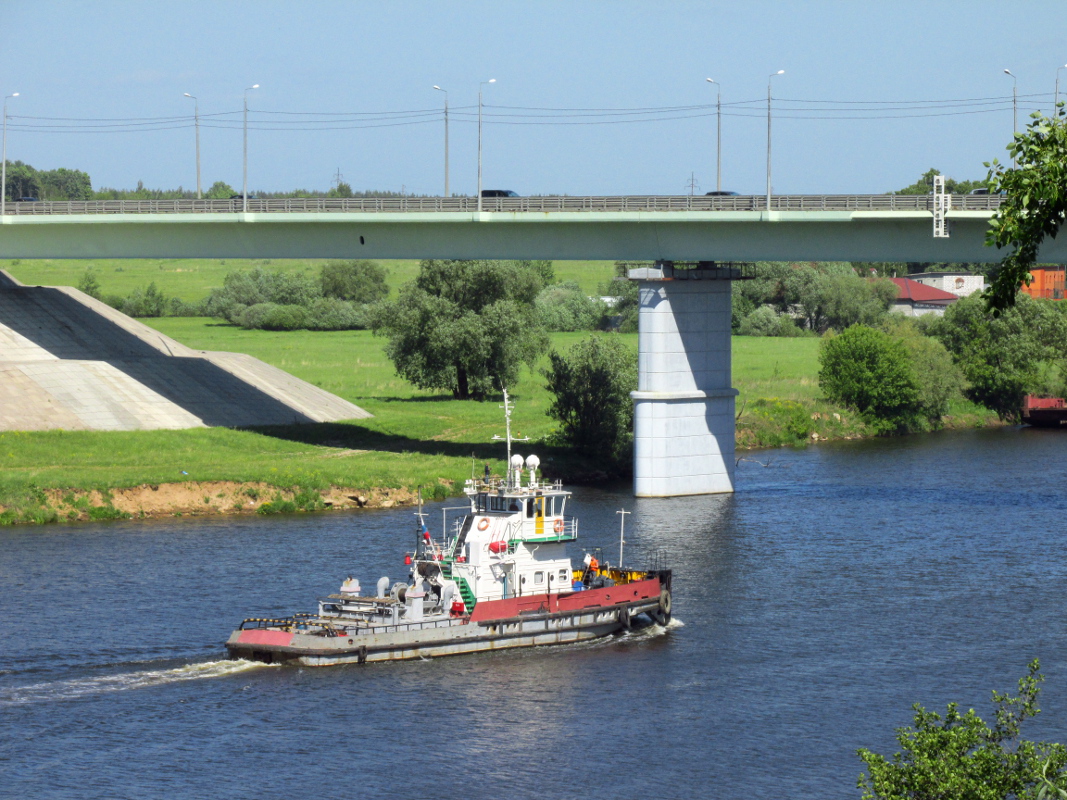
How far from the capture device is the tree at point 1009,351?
99.1m

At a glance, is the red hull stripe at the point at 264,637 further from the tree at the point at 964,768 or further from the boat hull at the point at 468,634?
the tree at the point at 964,768

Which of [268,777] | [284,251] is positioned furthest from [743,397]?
[268,777]

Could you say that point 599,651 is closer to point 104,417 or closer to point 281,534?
point 281,534

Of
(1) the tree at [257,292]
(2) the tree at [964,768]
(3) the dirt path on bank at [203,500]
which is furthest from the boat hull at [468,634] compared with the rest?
(1) the tree at [257,292]

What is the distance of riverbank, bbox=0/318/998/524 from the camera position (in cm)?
6209

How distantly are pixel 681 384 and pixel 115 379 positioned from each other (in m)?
32.6

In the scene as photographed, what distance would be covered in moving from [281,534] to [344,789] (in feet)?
91.2

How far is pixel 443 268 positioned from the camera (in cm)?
9425

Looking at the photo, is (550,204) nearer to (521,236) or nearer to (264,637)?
(521,236)

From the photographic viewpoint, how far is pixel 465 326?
3617 inches

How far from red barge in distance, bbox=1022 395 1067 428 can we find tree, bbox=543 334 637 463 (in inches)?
1361

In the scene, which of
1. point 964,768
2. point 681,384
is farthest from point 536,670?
point 681,384

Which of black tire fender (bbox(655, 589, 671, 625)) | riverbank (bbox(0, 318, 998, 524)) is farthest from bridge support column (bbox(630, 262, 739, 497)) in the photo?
black tire fender (bbox(655, 589, 671, 625))

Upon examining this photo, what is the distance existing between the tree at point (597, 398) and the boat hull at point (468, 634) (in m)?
32.9
